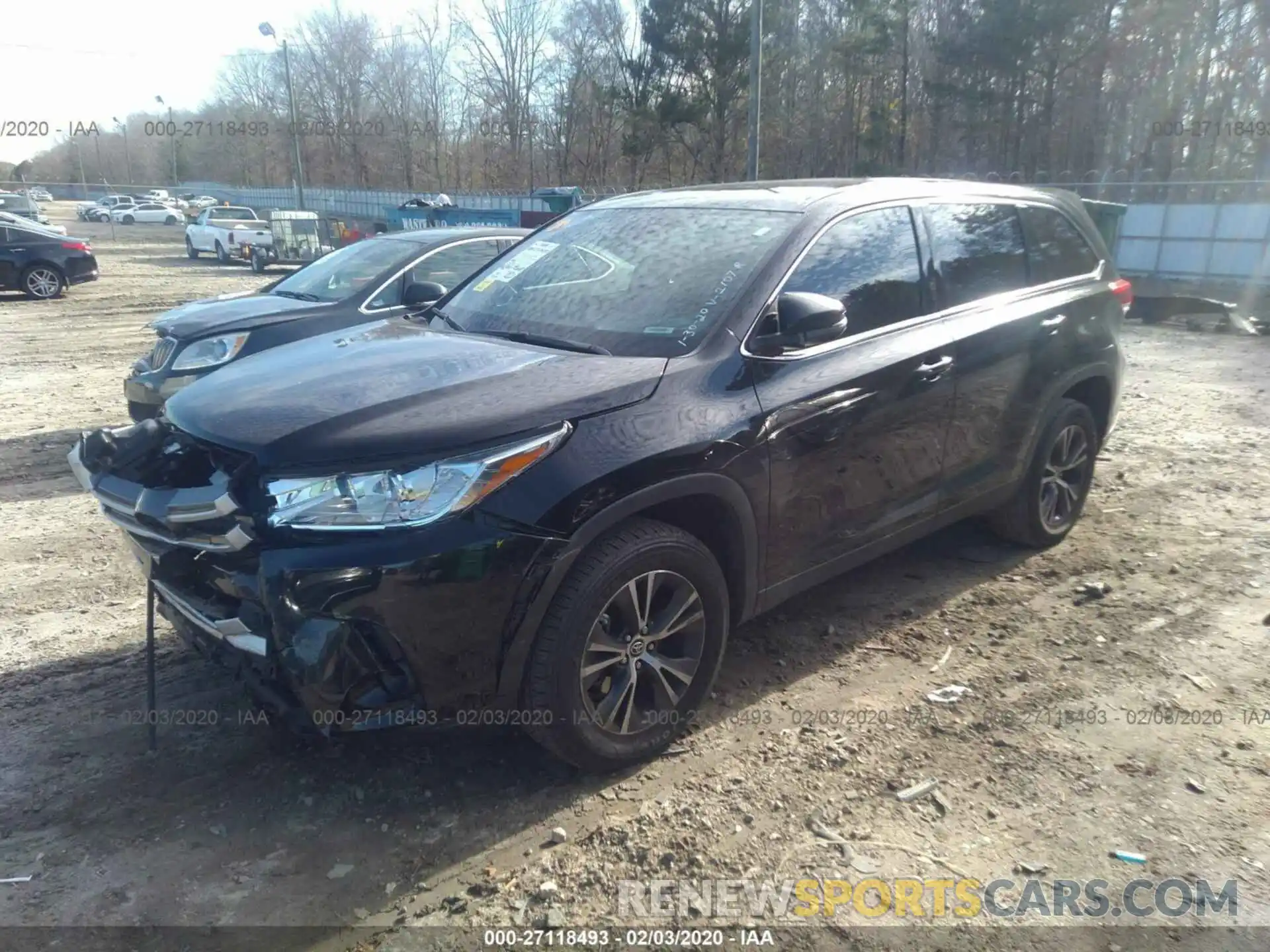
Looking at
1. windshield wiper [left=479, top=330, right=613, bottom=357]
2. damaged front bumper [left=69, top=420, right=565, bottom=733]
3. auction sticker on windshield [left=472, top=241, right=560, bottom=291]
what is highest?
auction sticker on windshield [left=472, top=241, right=560, bottom=291]

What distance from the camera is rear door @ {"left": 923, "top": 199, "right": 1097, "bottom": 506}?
4156 mm

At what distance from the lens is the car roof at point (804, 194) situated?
3854mm

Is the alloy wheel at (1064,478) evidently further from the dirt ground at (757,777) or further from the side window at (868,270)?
the side window at (868,270)

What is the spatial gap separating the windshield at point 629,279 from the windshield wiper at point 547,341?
0.02 meters

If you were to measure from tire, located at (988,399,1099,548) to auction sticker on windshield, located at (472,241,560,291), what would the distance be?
2.66 metres

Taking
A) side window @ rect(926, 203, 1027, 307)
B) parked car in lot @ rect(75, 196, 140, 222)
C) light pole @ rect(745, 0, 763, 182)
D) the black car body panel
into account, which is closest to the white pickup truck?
the black car body panel

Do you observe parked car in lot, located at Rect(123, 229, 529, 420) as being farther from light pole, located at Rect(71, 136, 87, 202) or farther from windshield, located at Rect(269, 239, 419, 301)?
light pole, located at Rect(71, 136, 87, 202)

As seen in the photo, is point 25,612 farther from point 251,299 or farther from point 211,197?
point 211,197

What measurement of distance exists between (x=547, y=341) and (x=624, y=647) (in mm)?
1217

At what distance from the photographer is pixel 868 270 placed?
383 centimetres

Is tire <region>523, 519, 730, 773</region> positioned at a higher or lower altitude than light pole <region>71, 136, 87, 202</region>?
lower

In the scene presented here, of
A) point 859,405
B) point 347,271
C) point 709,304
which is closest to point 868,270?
point 859,405

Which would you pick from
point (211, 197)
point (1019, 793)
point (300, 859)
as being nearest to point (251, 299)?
point (300, 859)

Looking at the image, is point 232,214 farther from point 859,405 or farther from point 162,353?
point 859,405
